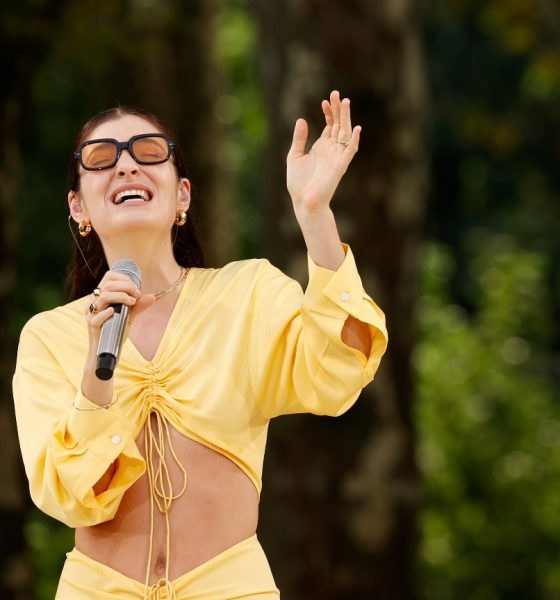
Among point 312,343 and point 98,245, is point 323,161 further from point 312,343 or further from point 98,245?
point 98,245

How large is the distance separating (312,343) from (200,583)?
628mm

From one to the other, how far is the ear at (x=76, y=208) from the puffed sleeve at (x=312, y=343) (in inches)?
20.5

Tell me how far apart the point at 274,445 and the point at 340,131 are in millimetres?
6162


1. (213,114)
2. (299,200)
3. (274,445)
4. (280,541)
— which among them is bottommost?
(280,541)

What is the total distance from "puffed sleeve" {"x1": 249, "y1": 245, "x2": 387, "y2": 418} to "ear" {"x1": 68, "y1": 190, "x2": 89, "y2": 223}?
Result: 0.52 m

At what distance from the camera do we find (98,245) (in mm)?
4266

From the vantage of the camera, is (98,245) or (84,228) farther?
(98,245)

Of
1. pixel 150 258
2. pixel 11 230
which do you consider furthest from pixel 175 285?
pixel 11 230

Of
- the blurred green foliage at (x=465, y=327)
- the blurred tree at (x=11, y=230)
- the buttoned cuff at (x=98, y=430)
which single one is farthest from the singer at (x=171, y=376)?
the blurred green foliage at (x=465, y=327)

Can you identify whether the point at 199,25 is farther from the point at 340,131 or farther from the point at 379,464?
the point at 340,131

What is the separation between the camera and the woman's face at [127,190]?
396 cm

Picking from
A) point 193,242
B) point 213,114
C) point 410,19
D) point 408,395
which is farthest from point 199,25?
point 193,242

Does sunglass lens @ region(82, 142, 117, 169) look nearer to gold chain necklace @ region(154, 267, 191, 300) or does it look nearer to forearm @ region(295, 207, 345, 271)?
gold chain necklace @ region(154, 267, 191, 300)

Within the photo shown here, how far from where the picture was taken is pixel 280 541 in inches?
390
